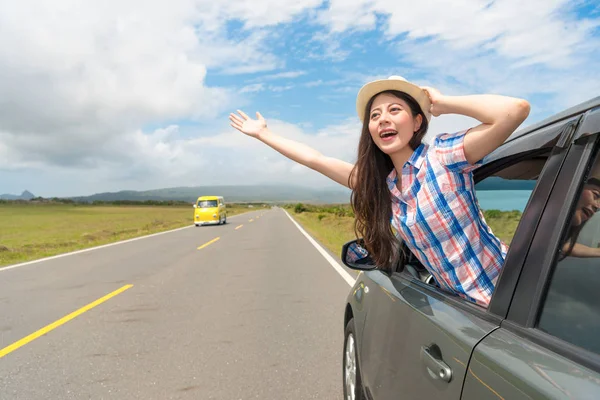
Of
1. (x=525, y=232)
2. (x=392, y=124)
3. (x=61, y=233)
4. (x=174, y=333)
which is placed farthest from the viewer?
(x=61, y=233)

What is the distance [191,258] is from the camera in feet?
44.0

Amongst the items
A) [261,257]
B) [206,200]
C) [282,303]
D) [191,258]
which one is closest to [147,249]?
[191,258]

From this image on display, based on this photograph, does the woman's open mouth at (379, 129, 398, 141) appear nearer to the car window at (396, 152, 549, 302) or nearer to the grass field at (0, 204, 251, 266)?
the car window at (396, 152, 549, 302)

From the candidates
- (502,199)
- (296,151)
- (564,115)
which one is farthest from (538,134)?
(296,151)

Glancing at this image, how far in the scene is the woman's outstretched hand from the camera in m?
3.17

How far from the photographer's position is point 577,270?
4.70 ft

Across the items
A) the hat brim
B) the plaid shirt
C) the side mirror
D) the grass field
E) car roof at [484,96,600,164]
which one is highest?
the hat brim

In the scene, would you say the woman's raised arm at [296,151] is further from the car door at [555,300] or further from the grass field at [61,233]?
the grass field at [61,233]

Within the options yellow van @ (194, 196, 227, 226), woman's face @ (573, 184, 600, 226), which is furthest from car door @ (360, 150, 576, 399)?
yellow van @ (194, 196, 227, 226)

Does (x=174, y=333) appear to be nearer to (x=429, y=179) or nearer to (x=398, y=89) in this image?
(x=398, y=89)

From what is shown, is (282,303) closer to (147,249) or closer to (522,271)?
(522,271)

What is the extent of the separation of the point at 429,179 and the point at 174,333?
4.48 metres

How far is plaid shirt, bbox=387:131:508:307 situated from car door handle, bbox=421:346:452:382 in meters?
0.32

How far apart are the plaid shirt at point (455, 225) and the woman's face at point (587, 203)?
22.2 inches
